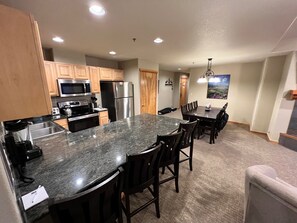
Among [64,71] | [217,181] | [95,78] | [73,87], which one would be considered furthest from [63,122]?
[217,181]

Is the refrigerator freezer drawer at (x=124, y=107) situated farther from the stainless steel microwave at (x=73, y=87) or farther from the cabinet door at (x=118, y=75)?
the stainless steel microwave at (x=73, y=87)

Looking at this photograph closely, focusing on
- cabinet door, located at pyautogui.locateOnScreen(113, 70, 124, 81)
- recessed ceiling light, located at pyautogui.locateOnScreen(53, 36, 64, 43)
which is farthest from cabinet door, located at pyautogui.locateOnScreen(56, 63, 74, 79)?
cabinet door, located at pyautogui.locateOnScreen(113, 70, 124, 81)

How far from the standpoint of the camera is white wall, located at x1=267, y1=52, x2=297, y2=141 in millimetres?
3330

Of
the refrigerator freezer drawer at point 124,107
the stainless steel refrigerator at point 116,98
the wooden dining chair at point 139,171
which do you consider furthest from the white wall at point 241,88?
the wooden dining chair at point 139,171

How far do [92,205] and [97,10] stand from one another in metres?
1.97

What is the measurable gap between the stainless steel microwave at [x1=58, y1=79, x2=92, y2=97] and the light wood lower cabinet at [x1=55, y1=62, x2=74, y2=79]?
133 mm

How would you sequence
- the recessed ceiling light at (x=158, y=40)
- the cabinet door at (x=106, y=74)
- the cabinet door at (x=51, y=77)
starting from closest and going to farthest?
the recessed ceiling light at (x=158, y=40) < the cabinet door at (x=51, y=77) < the cabinet door at (x=106, y=74)

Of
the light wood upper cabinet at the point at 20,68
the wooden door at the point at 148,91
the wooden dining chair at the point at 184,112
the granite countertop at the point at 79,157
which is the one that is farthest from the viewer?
the wooden door at the point at 148,91

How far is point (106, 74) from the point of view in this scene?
4047 millimetres

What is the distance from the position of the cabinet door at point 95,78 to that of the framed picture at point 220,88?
16.2ft

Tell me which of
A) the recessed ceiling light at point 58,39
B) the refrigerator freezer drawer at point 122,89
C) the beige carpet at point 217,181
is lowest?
the beige carpet at point 217,181

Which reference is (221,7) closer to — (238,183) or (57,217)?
(57,217)

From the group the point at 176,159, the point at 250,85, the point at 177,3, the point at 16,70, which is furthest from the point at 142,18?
the point at 250,85

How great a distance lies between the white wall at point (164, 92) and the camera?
24.1 feet
